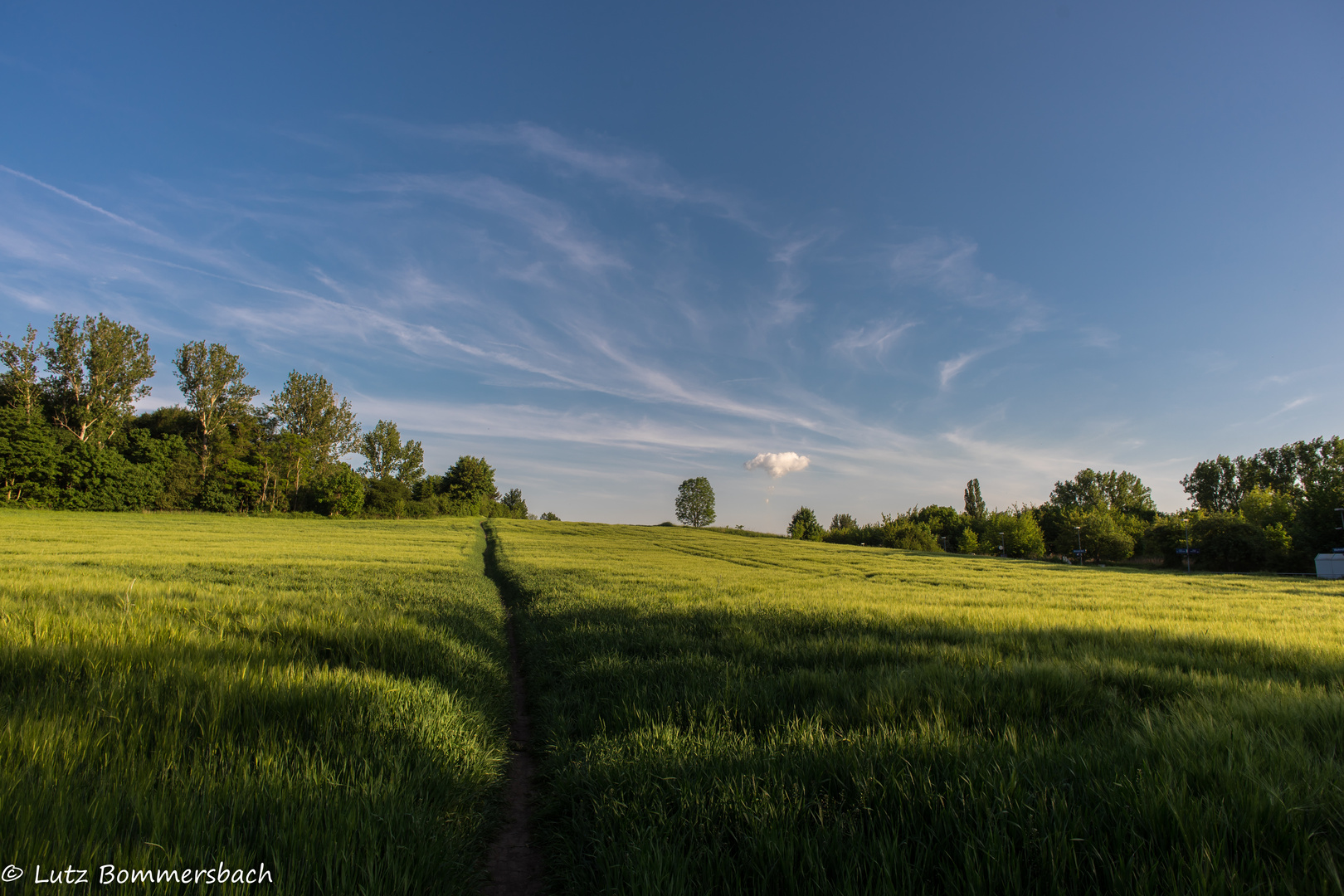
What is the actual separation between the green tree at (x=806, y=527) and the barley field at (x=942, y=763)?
91.0 meters

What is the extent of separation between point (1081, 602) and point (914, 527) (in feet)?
239

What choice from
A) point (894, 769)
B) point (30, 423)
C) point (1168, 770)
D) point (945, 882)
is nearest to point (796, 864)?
point (945, 882)

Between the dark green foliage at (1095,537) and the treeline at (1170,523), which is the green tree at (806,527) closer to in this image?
the treeline at (1170,523)

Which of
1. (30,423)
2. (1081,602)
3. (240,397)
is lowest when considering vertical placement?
(1081,602)

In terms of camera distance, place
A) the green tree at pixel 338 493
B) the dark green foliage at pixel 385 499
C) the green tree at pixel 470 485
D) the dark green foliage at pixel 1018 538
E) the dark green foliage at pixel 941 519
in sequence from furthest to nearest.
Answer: the dark green foliage at pixel 941 519 < the green tree at pixel 470 485 < the dark green foliage at pixel 1018 538 < the dark green foliage at pixel 385 499 < the green tree at pixel 338 493

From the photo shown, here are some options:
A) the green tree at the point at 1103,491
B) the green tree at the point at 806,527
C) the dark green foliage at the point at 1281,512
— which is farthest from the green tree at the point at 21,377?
the green tree at the point at 1103,491

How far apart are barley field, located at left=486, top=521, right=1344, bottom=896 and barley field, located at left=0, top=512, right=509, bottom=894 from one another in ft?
2.44

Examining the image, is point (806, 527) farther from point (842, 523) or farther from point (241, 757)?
point (241, 757)

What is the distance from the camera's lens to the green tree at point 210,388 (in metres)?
59.8

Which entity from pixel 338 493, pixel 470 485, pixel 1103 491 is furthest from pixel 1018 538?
pixel 338 493

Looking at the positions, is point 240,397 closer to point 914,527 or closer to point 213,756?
point 213,756

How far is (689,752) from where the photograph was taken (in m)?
2.96

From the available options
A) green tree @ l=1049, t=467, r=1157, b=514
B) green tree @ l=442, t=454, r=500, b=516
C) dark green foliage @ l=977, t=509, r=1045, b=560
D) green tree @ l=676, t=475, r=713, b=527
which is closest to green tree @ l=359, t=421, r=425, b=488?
green tree @ l=442, t=454, r=500, b=516

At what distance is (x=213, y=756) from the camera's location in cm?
261
